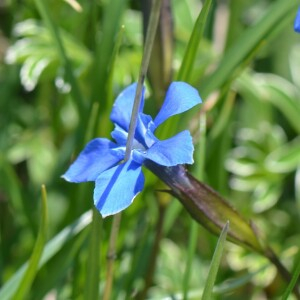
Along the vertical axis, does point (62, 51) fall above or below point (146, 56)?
below

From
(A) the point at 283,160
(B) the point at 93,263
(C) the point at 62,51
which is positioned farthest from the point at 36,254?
(A) the point at 283,160

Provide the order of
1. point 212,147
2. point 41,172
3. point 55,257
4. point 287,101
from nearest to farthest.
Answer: point 55,257, point 212,147, point 287,101, point 41,172

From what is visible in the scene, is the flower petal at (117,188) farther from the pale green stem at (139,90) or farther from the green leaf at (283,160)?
the green leaf at (283,160)

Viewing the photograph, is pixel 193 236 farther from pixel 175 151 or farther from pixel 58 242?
pixel 175 151

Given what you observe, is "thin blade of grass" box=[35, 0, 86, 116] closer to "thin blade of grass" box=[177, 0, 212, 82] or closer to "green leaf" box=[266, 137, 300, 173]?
"thin blade of grass" box=[177, 0, 212, 82]

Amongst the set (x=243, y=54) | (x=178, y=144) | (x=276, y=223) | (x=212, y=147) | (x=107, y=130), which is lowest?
(x=276, y=223)

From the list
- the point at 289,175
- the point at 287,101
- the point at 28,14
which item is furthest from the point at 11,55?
the point at 289,175

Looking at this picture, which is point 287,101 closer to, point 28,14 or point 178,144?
point 28,14
